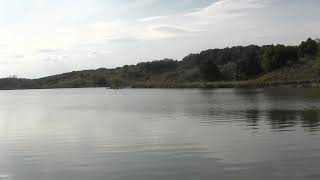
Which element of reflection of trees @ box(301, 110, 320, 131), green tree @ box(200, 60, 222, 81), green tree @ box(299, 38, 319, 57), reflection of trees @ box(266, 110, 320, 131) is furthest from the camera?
green tree @ box(200, 60, 222, 81)

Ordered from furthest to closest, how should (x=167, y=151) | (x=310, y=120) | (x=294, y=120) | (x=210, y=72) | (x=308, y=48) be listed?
(x=210, y=72), (x=308, y=48), (x=294, y=120), (x=310, y=120), (x=167, y=151)

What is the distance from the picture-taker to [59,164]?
2123 centimetres

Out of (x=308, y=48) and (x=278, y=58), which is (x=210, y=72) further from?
(x=308, y=48)

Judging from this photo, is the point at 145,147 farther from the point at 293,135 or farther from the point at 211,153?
the point at 293,135

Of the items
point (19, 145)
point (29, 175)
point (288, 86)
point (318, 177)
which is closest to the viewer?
point (318, 177)

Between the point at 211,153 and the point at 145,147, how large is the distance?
403cm

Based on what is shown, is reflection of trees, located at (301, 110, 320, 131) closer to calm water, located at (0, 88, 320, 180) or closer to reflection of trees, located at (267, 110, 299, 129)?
calm water, located at (0, 88, 320, 180)

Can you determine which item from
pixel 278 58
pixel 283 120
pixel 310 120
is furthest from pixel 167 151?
pixel 278 58

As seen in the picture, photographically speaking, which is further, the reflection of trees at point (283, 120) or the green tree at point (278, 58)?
the green tree at point (278, 58)

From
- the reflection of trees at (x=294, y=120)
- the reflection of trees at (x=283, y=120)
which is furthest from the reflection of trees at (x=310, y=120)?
the reflection of trees at (x=283, y=120)

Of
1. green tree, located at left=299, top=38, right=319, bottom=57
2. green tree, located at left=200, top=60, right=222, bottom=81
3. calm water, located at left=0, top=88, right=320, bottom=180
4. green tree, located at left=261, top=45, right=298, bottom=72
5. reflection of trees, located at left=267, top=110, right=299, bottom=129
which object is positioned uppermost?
green tree, located at left=299, top=38, right=319, bottom=57

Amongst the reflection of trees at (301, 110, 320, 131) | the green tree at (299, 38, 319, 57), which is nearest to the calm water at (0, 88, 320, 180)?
the reflection of trees at (301, 110, 320, 131)

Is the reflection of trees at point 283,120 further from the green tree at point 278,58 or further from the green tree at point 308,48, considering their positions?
the green tree at point 308,48

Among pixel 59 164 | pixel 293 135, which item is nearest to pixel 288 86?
pixel 293 135
